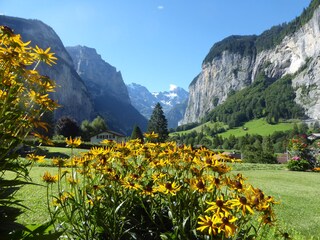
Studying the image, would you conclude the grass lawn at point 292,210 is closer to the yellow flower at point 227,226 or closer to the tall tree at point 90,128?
the yellow flower at point 227,226

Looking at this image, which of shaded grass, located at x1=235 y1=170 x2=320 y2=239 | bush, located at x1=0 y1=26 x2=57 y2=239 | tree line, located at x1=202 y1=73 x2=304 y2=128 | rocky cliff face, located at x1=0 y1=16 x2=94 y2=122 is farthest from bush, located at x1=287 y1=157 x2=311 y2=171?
rocky cliff face, located at x1=0 y1=16 x2=94 y2=122

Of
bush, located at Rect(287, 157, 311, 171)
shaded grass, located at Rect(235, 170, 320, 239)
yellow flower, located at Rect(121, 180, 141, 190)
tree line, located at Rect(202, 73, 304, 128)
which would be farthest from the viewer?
tree line, located at Rect(202, 73, 304, 128)

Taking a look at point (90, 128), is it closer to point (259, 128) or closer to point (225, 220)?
point (225, 220)

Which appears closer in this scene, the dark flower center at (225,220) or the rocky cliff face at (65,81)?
the dark flower center at (225,220)

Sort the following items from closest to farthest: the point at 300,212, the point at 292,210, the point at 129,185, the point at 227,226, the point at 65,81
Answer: the point at 227,226 → the point at 129,185 → the point at 300,212 → the point at 292,210 → the point at 65,81

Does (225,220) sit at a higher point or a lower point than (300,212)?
higher

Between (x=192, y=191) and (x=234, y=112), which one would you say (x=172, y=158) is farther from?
(x=234, y=112)

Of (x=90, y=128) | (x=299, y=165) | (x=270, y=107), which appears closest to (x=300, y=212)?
(x=299, y=165)

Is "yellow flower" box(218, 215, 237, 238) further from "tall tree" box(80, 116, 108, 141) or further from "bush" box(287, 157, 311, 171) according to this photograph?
"tall tree" box(80, 116, 108, 141)

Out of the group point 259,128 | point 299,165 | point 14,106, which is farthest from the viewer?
point 259,128

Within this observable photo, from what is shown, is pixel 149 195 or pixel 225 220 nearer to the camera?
pixel 225 220

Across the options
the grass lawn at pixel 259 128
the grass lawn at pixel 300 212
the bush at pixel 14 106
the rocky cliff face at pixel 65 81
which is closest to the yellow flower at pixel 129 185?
the bush at pixel 14 106

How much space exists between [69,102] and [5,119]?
192040 millimetres

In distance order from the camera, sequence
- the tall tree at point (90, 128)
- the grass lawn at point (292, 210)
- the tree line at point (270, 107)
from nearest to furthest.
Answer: the grass lawn at point (292, 210), the tall tree at point (90, 128), the tree line at point (270, 107)
